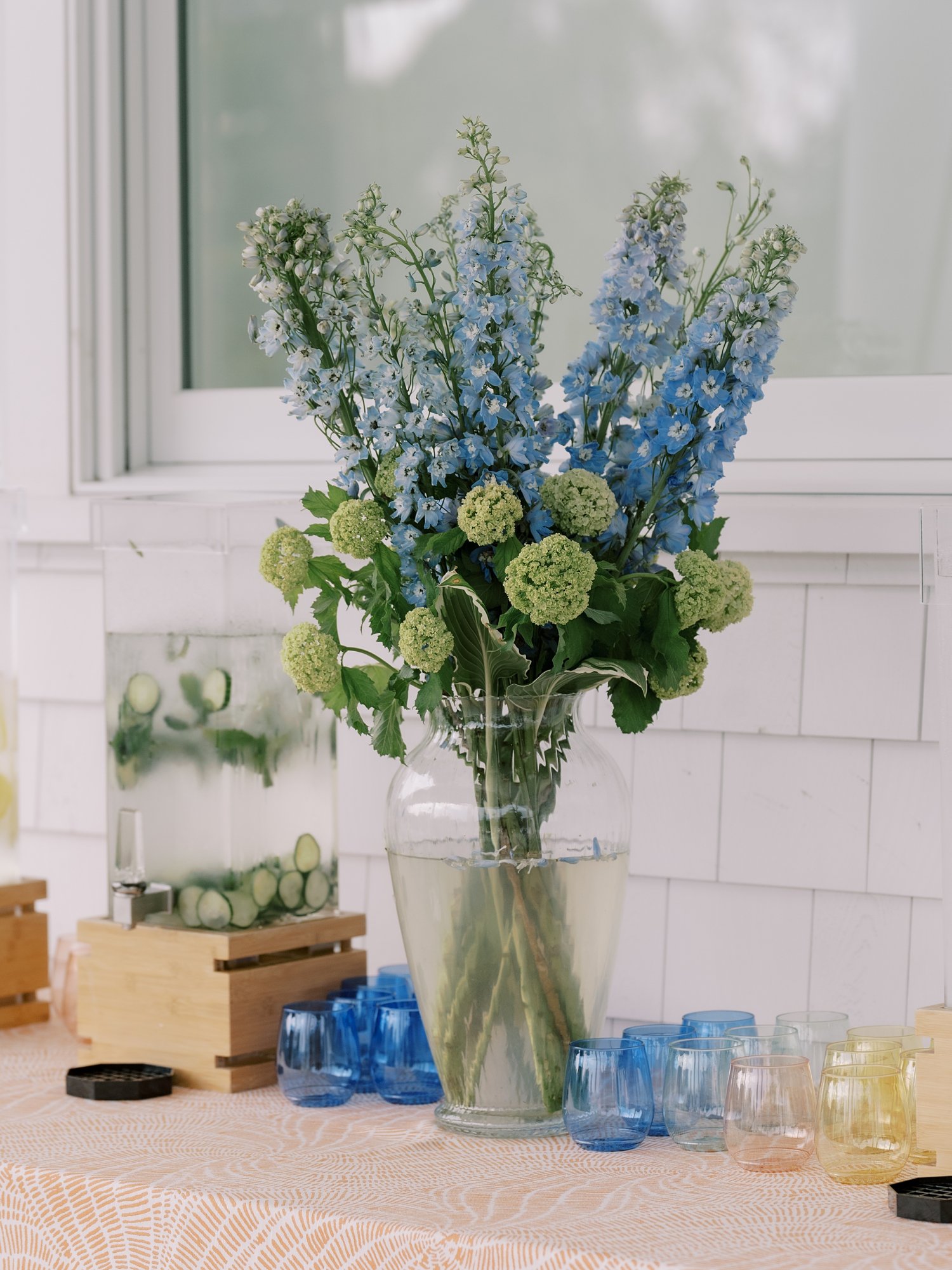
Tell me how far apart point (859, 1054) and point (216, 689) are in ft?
2.05

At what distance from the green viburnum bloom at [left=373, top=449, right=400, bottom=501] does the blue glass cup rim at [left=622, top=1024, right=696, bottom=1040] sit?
0.48 metres

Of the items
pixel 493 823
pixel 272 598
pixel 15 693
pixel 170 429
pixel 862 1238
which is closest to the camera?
pixel 862 1238

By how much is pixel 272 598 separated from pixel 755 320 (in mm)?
510

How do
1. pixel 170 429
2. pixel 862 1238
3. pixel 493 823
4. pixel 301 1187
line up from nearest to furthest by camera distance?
pixel 862 1238 → pixel 301 1187 → pixel 493 823 → pixel 170 429

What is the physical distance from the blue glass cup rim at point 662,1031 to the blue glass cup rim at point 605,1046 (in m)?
0.06

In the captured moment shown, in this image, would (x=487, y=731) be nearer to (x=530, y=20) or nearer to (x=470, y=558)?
(x=470, y=558)

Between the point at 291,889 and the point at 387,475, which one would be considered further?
the point at 291,889

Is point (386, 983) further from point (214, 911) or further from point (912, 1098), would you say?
point (912, 1098)

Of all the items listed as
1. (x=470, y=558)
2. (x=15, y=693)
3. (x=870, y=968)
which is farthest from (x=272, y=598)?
(x=870, y=968)

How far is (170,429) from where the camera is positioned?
1.84m

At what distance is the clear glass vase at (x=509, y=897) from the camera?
3.82 ft

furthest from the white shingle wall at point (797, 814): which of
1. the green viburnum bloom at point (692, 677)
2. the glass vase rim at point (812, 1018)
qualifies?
the green viburnum bloom at point (692, 677)

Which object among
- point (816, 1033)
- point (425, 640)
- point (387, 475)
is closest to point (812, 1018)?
point (816, 1033)

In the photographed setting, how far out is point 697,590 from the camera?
3.79ft
